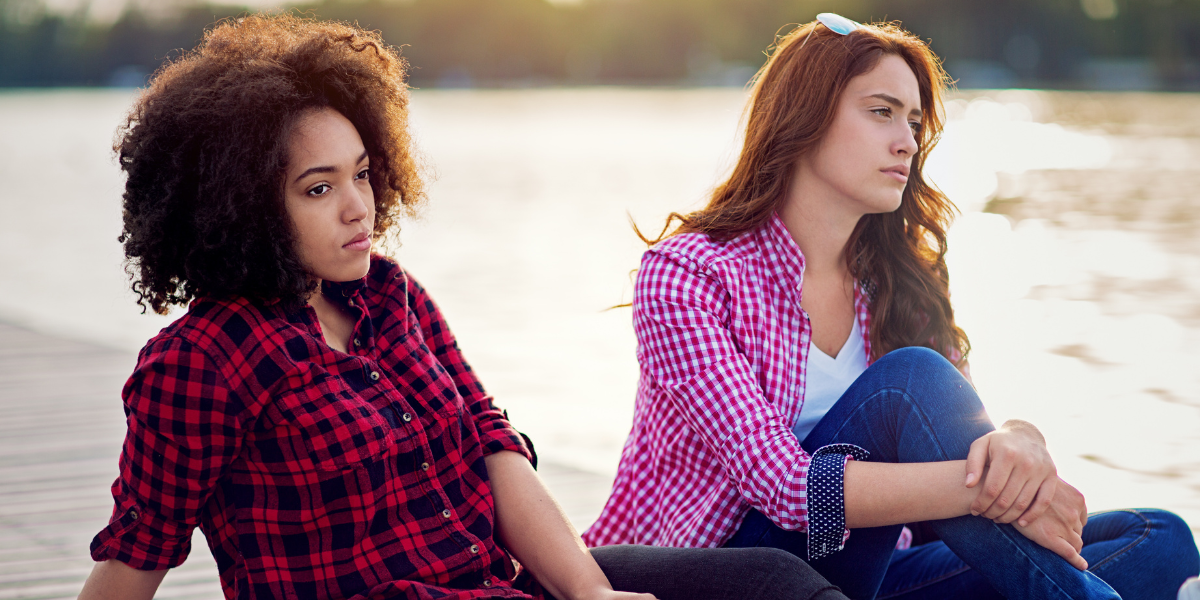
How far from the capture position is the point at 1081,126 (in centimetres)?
2691

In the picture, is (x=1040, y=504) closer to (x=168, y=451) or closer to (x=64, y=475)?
(x=168, y=451)

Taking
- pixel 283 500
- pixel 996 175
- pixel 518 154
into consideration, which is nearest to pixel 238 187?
pixel 283 500

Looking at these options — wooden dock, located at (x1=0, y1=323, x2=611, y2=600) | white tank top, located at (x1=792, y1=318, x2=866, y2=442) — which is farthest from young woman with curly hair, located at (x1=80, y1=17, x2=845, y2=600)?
wooden dock, located at (x1=0, y1=323, x2=611, y2=600)

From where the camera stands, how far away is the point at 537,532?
1788 mm

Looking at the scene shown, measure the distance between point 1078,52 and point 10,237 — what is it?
212 ft

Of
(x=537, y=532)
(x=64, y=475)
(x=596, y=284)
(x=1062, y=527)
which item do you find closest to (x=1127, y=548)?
(x=1062, y=527)

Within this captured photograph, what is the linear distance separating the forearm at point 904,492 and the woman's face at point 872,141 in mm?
641

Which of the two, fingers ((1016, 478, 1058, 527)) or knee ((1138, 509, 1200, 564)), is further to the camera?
knee ((1138, 509, 1200, 564))

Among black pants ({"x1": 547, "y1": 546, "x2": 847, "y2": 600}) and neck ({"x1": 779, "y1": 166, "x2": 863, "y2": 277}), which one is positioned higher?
neck ({"x1": 779, "y1": 166, "x2": 863, "y2": 277})

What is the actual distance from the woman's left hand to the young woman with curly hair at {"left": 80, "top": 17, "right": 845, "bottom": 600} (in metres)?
0.32

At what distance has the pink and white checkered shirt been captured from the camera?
1.89 m

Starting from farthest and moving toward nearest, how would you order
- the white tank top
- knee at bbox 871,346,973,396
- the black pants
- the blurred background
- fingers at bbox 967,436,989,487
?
the blurred background → the white tank top → knee at bbox 871,346,973,396 → fingers at bbox 967,436,989,487 → the black pants

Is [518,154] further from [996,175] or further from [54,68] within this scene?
[54,68]

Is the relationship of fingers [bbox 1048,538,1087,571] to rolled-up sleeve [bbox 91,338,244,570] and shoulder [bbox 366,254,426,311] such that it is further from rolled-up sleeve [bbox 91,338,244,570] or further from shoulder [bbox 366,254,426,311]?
rolled-up sleeve [bbox 91,338,244,570]
